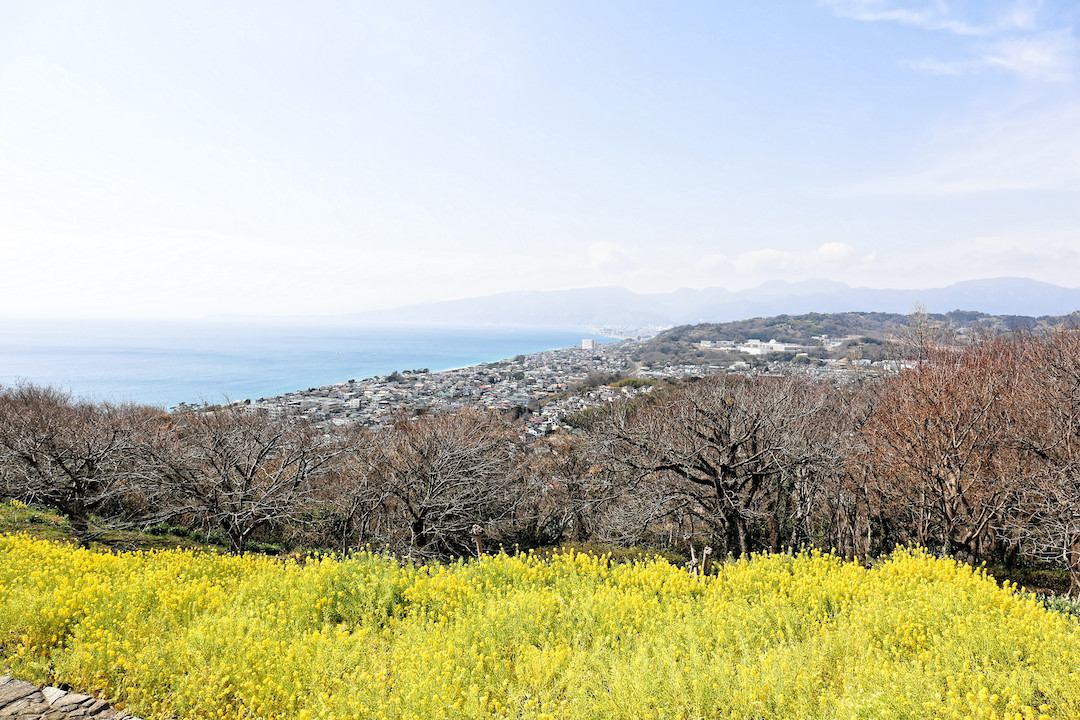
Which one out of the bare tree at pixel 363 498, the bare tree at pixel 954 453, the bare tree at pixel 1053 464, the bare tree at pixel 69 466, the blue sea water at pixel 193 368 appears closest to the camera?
the bare tree at pixel 1053 464

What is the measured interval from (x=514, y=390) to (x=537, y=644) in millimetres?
56091

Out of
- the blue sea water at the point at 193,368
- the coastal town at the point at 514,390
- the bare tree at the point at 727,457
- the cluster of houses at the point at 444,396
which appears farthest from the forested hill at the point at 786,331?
the bare tree at the point at 727,457

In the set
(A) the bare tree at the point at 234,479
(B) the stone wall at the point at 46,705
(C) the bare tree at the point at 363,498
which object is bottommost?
(C) the bare tree at the point at 363,498

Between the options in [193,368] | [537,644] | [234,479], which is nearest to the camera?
[537,644]

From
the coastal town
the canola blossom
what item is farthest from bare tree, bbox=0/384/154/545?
the coastal town

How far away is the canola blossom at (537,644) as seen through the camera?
12.1 ft

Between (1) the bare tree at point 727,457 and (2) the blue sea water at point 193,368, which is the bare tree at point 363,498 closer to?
(1) the bare tree at point 727,457

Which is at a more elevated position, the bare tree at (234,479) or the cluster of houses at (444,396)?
the bare tree at (234,479)

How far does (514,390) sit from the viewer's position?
61.1 meters

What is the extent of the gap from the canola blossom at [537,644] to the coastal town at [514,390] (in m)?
24.7

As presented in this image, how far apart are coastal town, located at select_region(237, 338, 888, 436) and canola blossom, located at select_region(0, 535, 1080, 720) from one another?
2471 centimetres

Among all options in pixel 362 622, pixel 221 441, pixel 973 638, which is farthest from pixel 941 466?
pixel 221 441

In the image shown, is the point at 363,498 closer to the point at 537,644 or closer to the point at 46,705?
the point at 46,705

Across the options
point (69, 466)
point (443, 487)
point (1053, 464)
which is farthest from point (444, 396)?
point (1053, 464)
